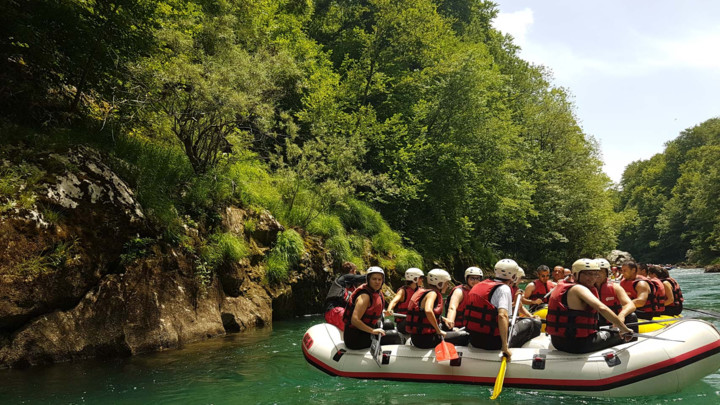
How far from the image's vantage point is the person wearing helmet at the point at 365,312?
6512 mm

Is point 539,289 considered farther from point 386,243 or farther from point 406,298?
point 386,243

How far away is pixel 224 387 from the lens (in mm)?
5977

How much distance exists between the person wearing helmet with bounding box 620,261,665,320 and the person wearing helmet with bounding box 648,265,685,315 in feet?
1.14

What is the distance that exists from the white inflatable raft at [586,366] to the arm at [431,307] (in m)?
0.46

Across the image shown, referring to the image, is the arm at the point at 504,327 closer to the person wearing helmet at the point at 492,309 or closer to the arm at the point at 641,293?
the person wearing helmet at the point at 492,309

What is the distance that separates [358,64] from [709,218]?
1683 inches

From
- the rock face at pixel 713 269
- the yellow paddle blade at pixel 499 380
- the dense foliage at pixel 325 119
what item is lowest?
the rock face at pixel 713 269

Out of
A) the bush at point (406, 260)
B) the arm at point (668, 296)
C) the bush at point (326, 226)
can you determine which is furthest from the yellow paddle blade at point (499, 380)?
the bush at point (406, 260)

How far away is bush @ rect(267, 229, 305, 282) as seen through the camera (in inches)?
446

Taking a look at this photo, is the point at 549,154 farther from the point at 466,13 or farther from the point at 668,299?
the point at 668,299

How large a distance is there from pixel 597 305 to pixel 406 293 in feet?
10.3

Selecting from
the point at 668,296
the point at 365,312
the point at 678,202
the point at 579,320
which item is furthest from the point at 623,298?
the point at 678,202

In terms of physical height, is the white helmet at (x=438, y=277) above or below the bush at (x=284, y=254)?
below

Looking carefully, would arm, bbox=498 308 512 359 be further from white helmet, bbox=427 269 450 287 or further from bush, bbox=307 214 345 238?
bush, bbox=307 214 345 238
